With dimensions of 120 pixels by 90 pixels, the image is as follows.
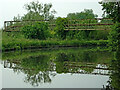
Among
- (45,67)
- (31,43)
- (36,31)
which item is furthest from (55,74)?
(36,31)

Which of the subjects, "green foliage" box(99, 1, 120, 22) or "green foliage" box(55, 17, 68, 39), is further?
"green foliage" box(55, 17, 68, 39)

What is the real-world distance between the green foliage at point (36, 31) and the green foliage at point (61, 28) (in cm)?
178

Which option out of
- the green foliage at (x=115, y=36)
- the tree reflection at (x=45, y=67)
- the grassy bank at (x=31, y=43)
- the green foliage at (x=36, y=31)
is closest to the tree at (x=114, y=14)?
the green foliage at (x=115, y=36)

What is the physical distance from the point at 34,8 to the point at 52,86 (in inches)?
1880

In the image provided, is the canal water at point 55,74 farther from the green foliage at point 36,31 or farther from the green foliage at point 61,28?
the green foliage at point 61,28

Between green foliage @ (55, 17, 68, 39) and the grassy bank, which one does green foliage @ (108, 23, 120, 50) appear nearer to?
the grassy bank

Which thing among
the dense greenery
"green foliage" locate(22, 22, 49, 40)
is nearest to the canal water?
the dense greenery

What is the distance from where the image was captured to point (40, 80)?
271 inches

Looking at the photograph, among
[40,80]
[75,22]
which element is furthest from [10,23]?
[40,80]

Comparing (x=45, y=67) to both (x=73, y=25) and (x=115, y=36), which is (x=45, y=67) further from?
(x=73, y=25)

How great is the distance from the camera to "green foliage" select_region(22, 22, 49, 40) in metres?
27.6

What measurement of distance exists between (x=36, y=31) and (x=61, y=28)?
11.0ft

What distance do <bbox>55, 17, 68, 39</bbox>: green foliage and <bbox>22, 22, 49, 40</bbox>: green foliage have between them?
178 centimetres

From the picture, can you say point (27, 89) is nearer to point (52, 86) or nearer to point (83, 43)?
point (52, 86)
